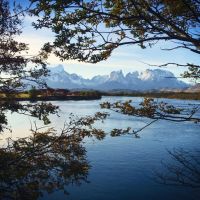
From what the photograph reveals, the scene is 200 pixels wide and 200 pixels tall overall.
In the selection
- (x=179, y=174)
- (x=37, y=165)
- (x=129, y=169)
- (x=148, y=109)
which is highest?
(x=148, y=109)

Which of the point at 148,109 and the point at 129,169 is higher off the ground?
the point at 148,109

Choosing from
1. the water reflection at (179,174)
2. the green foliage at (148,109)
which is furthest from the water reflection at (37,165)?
the water reflection at (179,174)

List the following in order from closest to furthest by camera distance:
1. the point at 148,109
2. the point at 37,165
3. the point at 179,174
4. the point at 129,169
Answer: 1. the point at 148,109
2. the point at 37,165
3. the point at 179,174
4. the point at 129,169

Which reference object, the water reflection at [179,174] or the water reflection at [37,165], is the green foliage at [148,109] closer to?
the water reflection at [37,165]

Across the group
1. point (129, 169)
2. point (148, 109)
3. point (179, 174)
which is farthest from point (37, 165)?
point (129, 169)

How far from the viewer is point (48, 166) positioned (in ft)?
43.9

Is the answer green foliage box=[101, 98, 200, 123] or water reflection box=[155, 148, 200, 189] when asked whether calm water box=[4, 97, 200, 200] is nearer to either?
water reflection box=[155, 148, 200, 189]

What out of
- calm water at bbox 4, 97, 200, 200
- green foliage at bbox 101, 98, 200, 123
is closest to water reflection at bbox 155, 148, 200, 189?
calm water at bbox 4, 97, 200, 200

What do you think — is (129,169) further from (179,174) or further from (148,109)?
(148,109)

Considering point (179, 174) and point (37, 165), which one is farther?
point (179, 174)

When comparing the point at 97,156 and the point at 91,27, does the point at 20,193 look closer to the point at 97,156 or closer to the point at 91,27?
the point at 91,27

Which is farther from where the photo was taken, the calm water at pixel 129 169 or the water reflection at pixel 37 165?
the calm water at pixel 129 169

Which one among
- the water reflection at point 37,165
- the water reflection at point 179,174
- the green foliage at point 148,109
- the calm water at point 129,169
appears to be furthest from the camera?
the calm water at point 129,169

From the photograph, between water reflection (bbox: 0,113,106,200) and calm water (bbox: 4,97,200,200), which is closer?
water reflection (bbox: 0,113,106,200)
